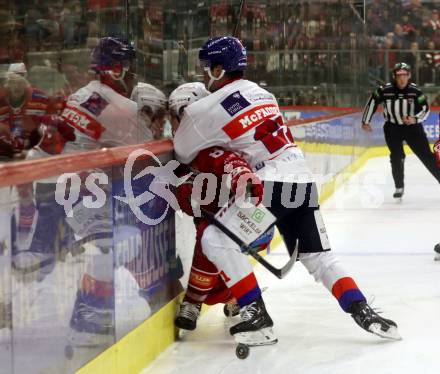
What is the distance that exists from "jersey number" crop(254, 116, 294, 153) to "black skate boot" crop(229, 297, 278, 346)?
1.86 ft

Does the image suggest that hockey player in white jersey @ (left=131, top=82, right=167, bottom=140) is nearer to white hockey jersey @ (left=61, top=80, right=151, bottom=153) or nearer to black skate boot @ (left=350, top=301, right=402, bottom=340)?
white hockey jersey @ (left=61, top=80, right=151, bottom=153)

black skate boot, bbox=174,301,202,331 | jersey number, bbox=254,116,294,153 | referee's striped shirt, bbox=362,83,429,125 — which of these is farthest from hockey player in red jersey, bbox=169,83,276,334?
referee's striped shirt, bbox=362,83,429,125

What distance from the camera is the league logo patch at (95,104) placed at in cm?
277

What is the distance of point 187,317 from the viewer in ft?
11.5

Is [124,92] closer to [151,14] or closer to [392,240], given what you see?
[151,14]

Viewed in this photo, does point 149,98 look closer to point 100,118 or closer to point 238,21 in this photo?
point 100,118

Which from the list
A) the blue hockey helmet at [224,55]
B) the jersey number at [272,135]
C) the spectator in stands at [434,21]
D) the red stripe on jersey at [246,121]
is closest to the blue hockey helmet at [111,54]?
the blue hockey helmet at [224,55]

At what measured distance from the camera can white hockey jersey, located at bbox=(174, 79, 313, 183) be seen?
129 inches

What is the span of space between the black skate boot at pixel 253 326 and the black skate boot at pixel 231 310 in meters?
0.51

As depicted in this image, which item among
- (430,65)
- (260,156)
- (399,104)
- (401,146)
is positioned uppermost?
(260,156)

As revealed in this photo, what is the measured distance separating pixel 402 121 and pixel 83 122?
609 centimetres

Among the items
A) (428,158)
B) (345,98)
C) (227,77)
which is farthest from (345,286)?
(345,98)

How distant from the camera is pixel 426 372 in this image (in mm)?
3027

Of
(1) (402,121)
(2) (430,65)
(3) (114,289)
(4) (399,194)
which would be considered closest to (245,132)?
(3) (114,289)
